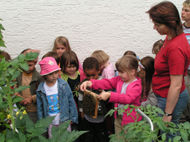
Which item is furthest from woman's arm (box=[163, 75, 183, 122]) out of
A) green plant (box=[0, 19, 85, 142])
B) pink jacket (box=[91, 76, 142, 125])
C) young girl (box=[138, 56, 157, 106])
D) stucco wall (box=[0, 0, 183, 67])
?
stucco wall (box=[0, 0, 183, 67])

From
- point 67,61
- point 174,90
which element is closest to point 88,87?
point 67,61

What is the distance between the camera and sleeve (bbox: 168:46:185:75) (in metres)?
1.90

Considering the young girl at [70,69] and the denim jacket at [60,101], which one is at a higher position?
the young girl at [70,69]

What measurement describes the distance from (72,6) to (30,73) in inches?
60.8

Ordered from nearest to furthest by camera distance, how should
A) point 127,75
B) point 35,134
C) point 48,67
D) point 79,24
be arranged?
point 35,134, point 127,75, point 48,67, point 79,24

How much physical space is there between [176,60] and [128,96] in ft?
2.30

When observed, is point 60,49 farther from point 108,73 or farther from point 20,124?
point 20,124

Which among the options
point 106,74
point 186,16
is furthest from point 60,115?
point 186,16

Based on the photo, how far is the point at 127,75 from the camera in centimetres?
257

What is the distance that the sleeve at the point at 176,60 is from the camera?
1896 mm

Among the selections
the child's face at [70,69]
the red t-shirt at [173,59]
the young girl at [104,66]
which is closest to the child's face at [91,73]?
the child's face at [70,69]

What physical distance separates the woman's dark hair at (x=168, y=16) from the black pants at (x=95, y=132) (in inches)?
70.3

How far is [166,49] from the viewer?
1988 millimetres

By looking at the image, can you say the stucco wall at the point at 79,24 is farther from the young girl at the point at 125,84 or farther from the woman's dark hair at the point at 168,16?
the woman's dark hair at the point at 168,16
